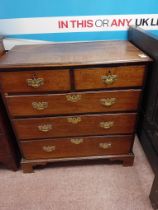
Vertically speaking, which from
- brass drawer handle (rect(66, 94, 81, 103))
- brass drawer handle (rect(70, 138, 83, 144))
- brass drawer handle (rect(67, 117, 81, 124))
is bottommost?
brass drawer handle (rect(70, 138, 83, 144))

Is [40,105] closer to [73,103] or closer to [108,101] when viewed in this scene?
[73,103]

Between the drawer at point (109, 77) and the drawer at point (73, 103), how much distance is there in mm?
50

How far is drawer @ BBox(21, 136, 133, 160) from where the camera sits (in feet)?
4.36

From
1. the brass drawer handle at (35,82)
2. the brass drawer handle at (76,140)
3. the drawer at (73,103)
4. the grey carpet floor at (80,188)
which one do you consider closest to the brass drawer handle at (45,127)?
the drawer at (73,103)

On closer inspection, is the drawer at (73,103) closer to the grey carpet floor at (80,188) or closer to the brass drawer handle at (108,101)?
the brass drawer handle at (108,101)

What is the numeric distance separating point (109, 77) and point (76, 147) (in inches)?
24.4

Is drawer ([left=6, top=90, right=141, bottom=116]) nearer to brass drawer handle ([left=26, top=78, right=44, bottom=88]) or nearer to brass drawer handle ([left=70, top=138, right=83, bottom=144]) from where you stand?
brass drawer handle ([left=26, top=78, right=44, bottom=88])

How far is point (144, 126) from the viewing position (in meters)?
1.46

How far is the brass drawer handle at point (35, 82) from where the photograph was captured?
1030mm

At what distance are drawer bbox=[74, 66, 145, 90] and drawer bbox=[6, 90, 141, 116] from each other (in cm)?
5

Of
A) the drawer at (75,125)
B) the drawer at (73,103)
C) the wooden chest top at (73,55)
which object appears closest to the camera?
the wooden chest top at (73,55)

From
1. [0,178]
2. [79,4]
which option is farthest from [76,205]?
[79,4]

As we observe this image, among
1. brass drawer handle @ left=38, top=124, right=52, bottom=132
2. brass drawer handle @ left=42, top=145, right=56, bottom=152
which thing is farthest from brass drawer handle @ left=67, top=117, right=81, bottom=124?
brass drawer handle @ left=42, top=145, right=56, bottom=152

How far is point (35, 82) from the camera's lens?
3.39 ft
